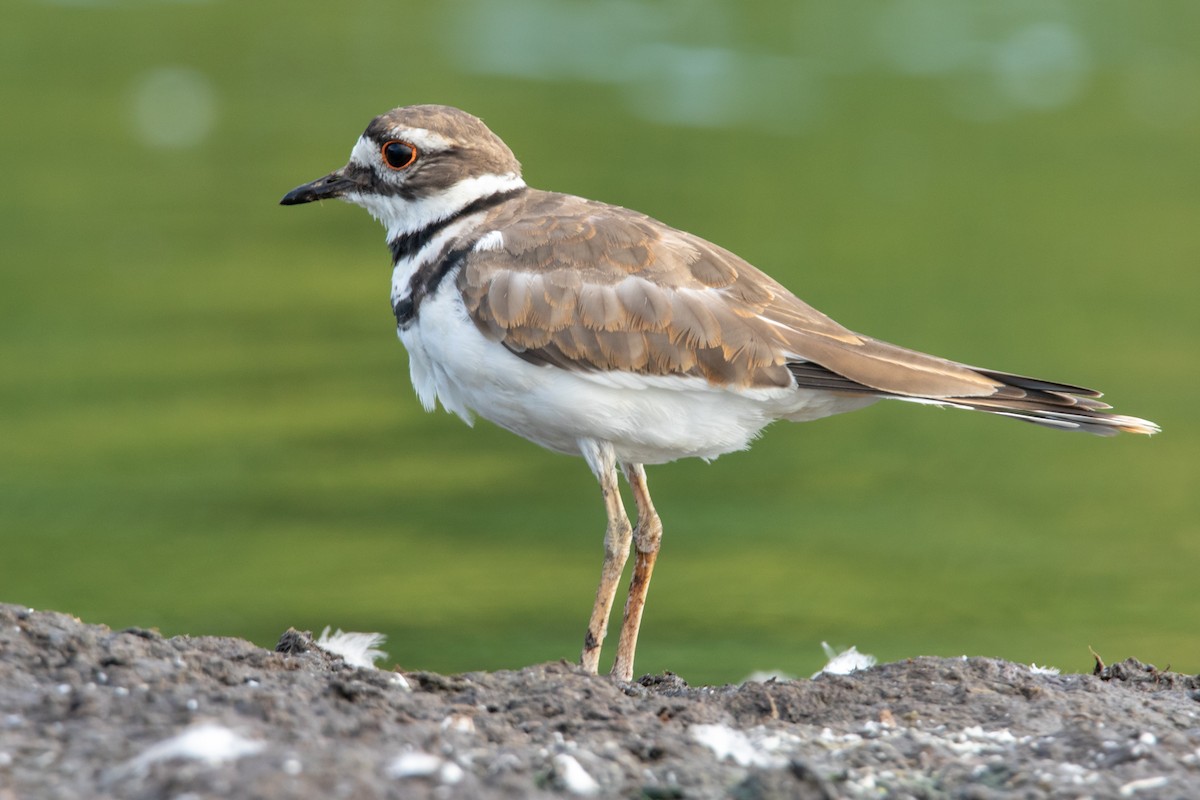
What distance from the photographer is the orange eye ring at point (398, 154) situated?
6.39m

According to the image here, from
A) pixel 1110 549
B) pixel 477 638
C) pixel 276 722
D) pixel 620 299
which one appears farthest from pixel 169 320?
pixel 276 722

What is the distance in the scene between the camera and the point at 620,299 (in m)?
5.86

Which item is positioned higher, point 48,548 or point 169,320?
point 169,320

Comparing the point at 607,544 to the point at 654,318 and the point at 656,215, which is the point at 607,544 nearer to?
the point at 654,318

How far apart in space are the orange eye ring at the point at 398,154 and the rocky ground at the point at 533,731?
83.9 inches

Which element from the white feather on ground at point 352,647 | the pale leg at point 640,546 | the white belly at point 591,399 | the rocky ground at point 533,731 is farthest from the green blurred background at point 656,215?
the rocky ground at point 533,731

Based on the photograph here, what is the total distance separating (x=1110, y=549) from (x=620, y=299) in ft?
17.2

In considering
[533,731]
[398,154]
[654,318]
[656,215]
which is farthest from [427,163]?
[656,215]

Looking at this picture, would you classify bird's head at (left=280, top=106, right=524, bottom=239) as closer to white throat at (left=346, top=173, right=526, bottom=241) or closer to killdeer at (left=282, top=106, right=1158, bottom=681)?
white throat at (left=346, top=173, right=526, bottom=241)

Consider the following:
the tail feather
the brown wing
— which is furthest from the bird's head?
the tail feather

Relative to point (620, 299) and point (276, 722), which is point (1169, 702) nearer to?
point (620, 299)

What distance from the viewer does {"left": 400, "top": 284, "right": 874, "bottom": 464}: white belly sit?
579 centimetres

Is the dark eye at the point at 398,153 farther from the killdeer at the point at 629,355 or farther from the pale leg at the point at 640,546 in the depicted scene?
the pale leg at the point at 640,546

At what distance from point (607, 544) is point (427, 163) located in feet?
5.30
